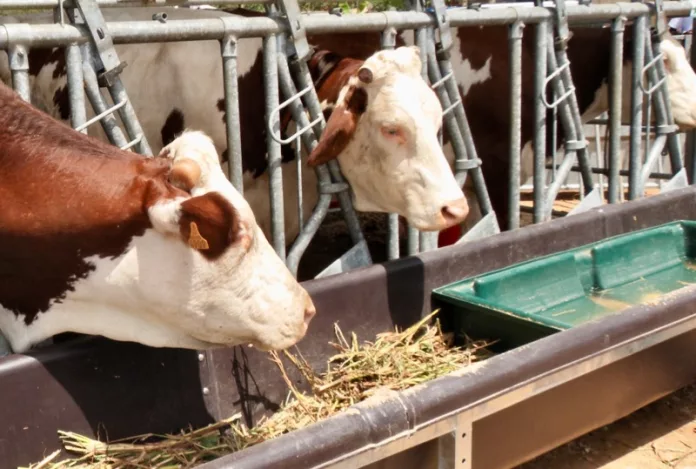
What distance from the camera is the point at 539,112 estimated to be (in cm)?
373

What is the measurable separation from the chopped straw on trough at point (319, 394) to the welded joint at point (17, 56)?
0.97 m

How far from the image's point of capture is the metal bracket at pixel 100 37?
2.49 m

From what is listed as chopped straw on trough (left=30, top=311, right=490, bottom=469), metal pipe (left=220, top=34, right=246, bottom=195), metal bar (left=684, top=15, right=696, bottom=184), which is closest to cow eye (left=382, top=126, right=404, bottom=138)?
metal pipe (left=220, top=34, right=246, bottom=195)

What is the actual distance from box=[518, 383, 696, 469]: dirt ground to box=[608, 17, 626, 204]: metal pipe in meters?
1.16

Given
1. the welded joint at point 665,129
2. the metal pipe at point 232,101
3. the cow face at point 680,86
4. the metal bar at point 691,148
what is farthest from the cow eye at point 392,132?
the metal bar at point 691,148

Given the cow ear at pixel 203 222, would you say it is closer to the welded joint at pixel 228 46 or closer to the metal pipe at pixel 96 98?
the metal pipe at pixel 96 98

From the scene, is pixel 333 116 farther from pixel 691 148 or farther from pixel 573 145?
pixel 691 148

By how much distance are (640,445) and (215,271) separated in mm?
1712

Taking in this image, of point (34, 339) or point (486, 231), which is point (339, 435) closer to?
point (34, 339)

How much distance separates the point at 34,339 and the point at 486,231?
76.7 inches

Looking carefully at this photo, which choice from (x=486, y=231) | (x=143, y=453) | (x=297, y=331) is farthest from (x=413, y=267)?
(x=143, y=453)

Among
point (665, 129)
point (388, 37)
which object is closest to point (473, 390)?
point (388, 37)

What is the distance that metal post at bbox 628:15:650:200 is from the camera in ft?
13.5

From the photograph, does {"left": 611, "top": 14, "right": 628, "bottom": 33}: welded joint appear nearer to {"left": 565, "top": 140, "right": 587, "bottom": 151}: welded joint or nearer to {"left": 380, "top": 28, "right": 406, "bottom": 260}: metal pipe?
{"left": 565, "top": 140, "right": 587, "bottom": 151}: welded joint
